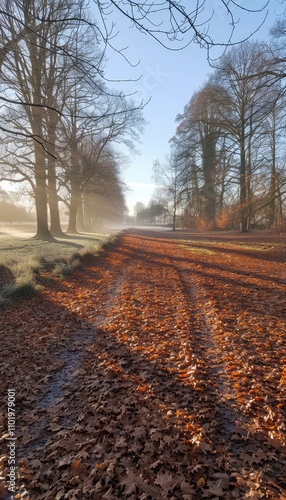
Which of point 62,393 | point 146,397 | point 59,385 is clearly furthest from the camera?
point 59,385

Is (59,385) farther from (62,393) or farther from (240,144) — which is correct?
(240,144)

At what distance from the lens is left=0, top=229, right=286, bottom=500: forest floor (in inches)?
80.5

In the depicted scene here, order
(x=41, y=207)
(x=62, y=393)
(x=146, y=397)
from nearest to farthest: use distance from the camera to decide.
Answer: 1. (x=146, y=397)
2. (x=62, y=393)
3. (x=41, y=207)

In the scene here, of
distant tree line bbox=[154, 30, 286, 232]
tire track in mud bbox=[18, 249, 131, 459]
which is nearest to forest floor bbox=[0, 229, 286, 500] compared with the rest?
tire track in mud bbox=[18, 249, 131, 459]

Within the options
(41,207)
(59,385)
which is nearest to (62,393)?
(59,385)

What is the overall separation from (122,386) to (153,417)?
2.09 ft

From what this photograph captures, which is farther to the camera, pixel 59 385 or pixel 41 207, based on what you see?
pixel 41 207

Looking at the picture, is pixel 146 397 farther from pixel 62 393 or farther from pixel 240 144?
pixel 240 144

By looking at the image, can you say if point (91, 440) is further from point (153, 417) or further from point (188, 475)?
point (188, 475)

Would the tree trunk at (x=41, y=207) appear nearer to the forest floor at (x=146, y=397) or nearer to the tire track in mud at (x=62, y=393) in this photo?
the forest floor at (x=146, y=397)

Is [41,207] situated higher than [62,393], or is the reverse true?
[41,207]

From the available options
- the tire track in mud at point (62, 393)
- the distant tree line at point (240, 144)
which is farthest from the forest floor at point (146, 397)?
the distant tree line at point (240, 144)

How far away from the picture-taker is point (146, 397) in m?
2.96

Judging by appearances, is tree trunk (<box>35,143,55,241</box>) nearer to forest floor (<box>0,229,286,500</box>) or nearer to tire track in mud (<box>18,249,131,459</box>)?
forest floor (<box>0,229,286,500</box>)
